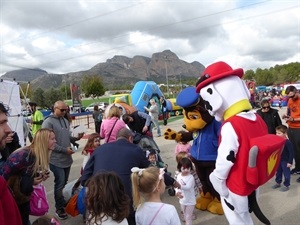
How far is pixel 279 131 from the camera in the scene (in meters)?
4.79

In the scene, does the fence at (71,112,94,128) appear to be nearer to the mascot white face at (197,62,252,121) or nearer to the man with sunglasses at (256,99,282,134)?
the man with sunglasses at (256,99,282,134)

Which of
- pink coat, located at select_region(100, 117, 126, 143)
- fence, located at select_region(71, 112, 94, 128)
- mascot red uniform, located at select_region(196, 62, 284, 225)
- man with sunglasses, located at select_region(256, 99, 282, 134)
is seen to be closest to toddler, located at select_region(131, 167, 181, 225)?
mascot red uniform, located at select_region(196, 62, 284, 225)

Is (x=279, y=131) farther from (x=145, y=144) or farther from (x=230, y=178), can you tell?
(x=230, y=178)

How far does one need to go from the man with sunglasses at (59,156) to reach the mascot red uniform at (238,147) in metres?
2.30

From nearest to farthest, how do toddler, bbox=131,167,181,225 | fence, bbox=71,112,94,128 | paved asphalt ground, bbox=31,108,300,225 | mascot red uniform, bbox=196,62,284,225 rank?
toddler, bbox=131,167,181,225 < mascot red uniform, bbox=196,62,284,225 < paved asphalt ground, bbox=31,108,300,225 < fence, bbox=71,112,94,128

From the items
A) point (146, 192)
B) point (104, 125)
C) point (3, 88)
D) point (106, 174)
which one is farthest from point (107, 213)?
point (3, 88)

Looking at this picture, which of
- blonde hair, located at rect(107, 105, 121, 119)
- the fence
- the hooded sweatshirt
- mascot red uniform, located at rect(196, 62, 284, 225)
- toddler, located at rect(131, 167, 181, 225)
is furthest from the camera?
the fence

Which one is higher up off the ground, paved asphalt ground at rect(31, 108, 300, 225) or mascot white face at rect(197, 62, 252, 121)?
mascot white face at rect(197, 62, 252, 121)

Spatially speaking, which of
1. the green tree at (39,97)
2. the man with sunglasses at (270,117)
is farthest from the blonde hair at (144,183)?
the green tree at (39,97)

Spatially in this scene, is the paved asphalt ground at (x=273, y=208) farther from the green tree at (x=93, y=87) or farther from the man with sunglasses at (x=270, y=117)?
the green tree at (x=93, y=87)

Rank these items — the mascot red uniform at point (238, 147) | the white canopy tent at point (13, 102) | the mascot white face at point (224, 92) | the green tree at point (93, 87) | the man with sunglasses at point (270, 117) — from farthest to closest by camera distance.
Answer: the green tree at point (93, 87) → the white canopy tent at point (13, 102) → the man with sunglasses at point (270, 117) → the mascot white face at point (224, 92) → the mascot red uniform at point (238, 147)

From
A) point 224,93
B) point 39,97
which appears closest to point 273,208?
point 224,93

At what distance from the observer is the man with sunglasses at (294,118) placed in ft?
16.5

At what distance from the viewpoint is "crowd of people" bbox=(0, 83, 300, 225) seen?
79.1 inches
